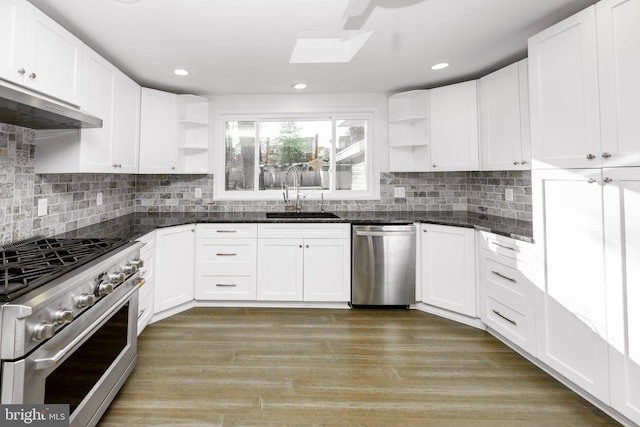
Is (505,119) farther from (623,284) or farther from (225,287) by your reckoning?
A: (225,287)

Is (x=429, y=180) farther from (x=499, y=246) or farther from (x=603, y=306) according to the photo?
(x=603, y=306)

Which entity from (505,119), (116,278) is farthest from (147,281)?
(505,119)

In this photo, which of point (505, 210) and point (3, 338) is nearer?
point (3, 338)

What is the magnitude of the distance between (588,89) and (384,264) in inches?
79.6

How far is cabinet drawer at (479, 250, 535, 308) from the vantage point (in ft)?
7.09

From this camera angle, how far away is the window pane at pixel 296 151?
3850 mm

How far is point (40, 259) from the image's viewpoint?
152 cm

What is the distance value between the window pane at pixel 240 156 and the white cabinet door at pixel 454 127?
2.07m

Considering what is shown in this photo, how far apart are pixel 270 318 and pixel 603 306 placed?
7.83 ft

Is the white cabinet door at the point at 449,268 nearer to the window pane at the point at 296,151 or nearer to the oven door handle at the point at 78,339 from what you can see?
the window pane at the point at 296,151

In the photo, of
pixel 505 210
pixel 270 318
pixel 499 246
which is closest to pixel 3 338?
pixel 270 318

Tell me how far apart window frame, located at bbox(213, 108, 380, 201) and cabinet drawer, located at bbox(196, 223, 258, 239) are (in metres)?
0.68

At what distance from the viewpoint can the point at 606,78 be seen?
65.6 inches

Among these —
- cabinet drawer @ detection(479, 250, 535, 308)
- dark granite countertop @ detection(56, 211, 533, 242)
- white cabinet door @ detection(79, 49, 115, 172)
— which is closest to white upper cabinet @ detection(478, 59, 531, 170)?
dark granite countertop @ detection(56, 211, 533, 242)
